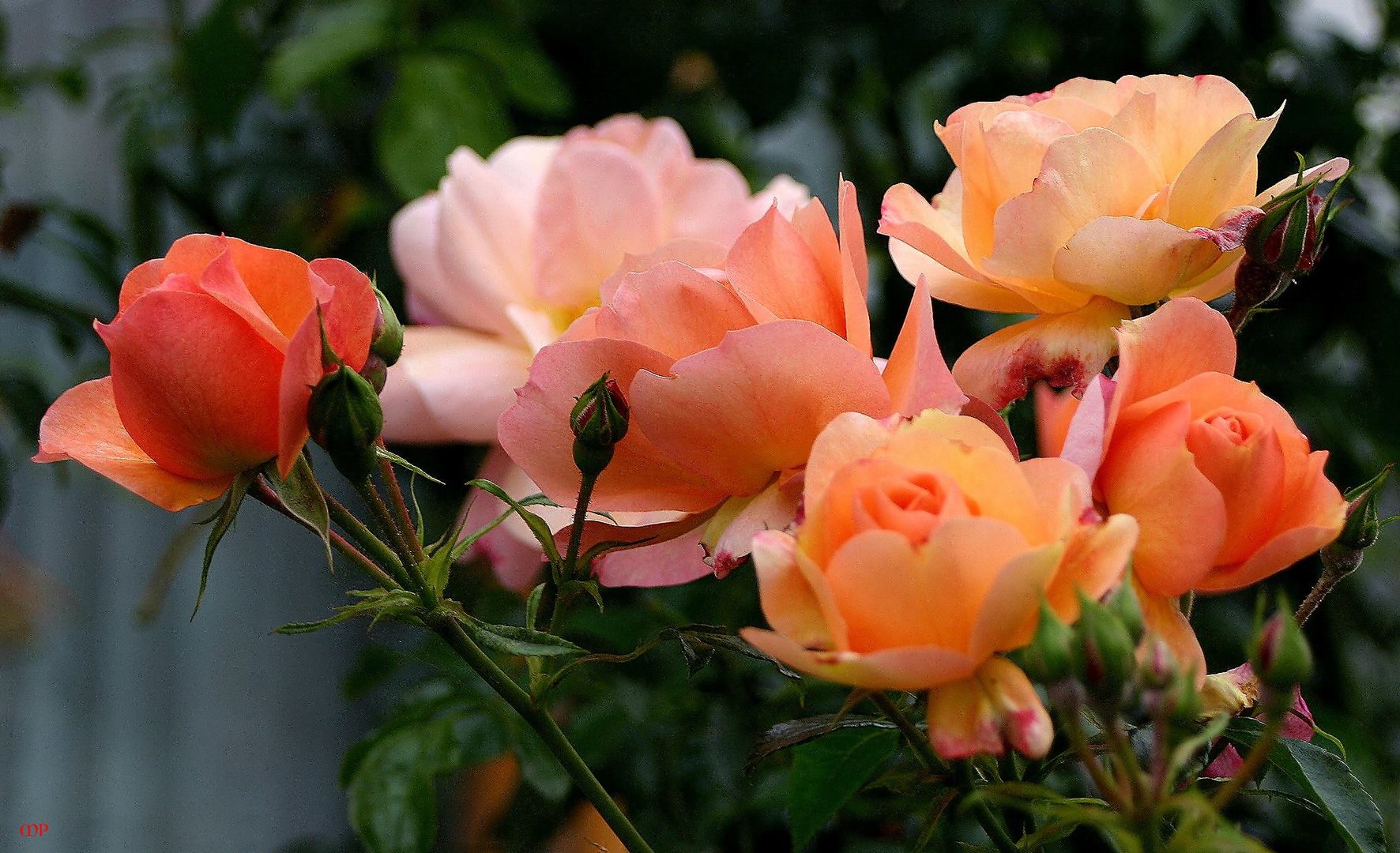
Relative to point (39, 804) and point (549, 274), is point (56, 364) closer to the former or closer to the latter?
point (39, 804)

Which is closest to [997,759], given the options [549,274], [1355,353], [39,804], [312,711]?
[549,274]

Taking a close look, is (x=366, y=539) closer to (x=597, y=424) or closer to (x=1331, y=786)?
(x=597, y=424)

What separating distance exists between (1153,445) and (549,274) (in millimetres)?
286

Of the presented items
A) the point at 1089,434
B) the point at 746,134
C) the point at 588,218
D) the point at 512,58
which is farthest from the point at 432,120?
the point at 1089,434

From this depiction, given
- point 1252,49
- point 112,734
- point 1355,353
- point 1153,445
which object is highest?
point 1153,445

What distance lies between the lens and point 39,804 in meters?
1.41

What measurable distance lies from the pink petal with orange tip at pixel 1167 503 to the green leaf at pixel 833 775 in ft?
0.28

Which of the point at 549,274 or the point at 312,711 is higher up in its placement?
the point at 549,274

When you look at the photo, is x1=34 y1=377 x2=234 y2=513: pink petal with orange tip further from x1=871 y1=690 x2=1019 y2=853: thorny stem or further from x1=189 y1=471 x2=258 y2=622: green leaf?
x1=871 y1=690 x2=1019 y2=853: thorny stem

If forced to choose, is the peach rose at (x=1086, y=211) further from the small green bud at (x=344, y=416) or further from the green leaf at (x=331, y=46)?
the green leaf at (x=331, y=46)

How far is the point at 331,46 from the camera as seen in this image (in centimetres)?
86

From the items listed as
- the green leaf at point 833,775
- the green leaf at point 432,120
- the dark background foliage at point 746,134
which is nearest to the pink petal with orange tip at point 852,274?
the green leaf at point 833,775

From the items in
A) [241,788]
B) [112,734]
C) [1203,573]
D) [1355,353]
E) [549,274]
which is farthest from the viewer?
[241,788]

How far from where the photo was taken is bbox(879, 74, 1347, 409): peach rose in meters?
0.29
